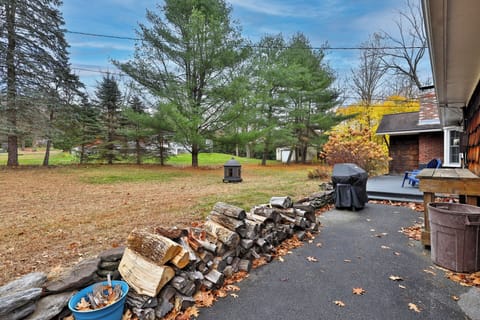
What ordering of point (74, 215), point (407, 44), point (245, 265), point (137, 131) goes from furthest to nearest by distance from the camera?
point (407, 44) → point (137, 131) → point (74, 215) → point (245, 265)

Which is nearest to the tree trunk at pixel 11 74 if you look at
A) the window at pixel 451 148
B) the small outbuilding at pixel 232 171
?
the small outbuilding at pixel 232 171

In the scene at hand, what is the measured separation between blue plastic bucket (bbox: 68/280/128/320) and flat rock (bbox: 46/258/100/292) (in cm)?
6

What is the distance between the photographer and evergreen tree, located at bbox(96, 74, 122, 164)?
14383mm

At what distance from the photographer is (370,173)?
34.7 ft

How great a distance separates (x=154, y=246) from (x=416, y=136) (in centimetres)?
1272

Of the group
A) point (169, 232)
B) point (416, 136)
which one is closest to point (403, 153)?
point (416, 136)

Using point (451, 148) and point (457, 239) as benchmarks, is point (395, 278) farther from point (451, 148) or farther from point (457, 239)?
point (451, 148)

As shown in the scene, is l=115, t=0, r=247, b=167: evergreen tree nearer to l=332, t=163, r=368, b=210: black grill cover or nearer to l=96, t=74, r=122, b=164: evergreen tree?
l=96, t=74, r=122, b=164: evergreen tree

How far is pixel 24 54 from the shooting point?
10633 mm

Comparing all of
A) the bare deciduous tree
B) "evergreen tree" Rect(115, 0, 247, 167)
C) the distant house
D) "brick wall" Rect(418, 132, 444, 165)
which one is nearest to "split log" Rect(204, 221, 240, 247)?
"evergreen tree" Rect(115, 0, 247, 167)

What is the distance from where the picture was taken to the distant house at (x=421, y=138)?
8.77 m

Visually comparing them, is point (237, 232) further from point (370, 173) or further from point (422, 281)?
point (370, 173)

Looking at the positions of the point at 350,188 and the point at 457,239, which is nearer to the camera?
the point at 457,239

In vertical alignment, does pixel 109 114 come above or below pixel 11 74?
below
